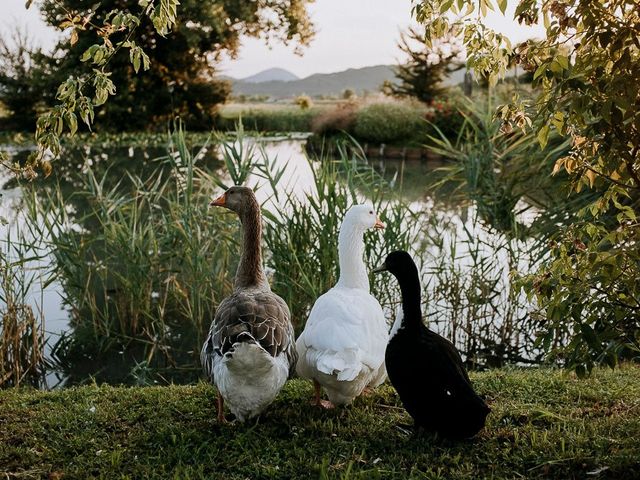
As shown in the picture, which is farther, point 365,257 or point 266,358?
point 365,257

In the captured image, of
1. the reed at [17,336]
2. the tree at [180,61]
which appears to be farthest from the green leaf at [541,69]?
the tree at [180,61]

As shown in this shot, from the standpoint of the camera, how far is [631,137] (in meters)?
3.20

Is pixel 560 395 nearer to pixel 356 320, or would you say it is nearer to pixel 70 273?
pixel 356 320

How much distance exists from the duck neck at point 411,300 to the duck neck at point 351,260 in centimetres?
79

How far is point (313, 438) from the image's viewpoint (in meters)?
4.04

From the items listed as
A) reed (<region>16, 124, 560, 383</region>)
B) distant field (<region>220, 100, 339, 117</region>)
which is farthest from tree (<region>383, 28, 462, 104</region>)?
reed (<region>16, 124, 560, 383</region>)

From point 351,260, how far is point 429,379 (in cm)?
128

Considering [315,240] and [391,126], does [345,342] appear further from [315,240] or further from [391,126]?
[391,126]

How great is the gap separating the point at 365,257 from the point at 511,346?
173 centimetres

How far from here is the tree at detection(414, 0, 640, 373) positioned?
113 inches

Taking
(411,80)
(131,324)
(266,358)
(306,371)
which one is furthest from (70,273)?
(411,80)

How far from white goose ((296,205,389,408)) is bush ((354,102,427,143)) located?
20203 millimetres

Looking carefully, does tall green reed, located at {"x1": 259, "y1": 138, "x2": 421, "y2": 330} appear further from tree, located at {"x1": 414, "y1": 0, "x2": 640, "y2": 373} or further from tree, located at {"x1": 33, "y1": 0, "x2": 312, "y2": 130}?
tree, located at {"x1": 33, "y1": 0, "x2": 312, "y2": 130}

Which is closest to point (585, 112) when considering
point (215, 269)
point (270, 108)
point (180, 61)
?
point (215, 269)
